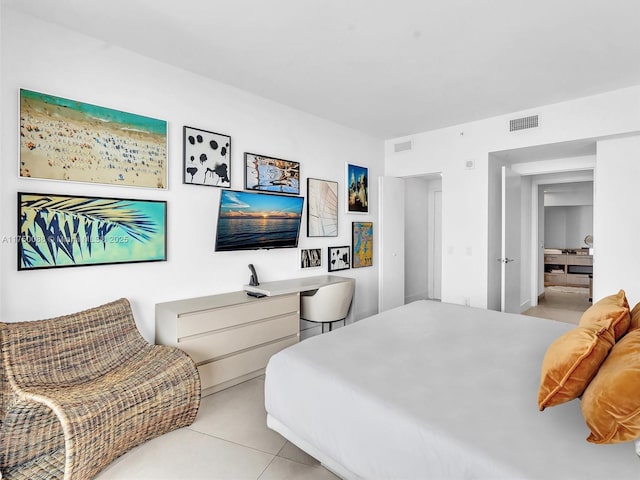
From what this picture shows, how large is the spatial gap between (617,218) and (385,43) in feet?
10.5

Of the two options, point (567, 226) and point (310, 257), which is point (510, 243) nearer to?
point (310, 257)

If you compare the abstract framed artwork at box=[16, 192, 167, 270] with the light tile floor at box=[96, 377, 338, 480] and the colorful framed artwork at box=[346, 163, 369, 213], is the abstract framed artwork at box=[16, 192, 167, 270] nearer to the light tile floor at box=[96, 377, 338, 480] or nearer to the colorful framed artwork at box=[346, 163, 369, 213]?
the light tile floor at box=[96, 377, 338, 480]

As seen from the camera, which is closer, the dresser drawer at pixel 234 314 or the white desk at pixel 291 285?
the dresser drawer at pixel 234 314

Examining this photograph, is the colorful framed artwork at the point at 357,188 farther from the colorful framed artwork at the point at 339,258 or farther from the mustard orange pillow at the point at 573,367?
the mustard orange pillow at the point at 573,367

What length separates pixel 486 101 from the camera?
12.4ft

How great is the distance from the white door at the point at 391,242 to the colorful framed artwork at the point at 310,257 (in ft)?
3.73

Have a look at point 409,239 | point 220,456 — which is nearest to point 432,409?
point 220,456

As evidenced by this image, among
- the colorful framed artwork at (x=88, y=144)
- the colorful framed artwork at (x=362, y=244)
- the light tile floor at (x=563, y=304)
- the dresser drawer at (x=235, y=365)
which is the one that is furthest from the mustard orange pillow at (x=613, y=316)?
the light tile floor at (x=563, y=304)

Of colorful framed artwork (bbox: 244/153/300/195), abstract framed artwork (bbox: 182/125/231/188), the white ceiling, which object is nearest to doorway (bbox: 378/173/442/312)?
colorful framed artwork (bbox: 244/153/300/195)

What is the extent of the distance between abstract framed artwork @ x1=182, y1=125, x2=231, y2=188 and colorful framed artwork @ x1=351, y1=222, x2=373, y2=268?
2.11 meters

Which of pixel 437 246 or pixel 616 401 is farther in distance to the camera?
pixel 437 246

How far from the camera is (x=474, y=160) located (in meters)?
4.52

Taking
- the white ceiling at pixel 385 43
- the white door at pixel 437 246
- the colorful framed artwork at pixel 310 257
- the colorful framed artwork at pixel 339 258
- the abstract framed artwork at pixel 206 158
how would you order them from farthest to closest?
the white door at pixel 437 246 < the colorful framed artwork at pixel 339 258 < the colorful framed artwork at pixel 310 257 < the abstract framed artwork at pixel 206 158 < the white ceiling at pixel 385 43

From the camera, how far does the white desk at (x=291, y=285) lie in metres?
3.32
